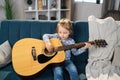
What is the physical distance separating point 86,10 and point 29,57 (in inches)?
114

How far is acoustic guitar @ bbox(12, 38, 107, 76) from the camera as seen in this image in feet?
5.85

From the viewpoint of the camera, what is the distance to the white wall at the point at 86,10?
14.3ft

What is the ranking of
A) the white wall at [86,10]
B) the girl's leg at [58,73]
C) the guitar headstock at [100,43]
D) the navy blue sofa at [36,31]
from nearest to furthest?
the girl's leg at [58,73] < the guitar headstock at [100,43] < the navy blue sofa at [36,31] < the white wall at [86,10]

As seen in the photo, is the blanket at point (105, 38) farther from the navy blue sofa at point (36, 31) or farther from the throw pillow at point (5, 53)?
the throw pillow at point (5, 53)

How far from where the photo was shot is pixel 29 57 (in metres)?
1.84

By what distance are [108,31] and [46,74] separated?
2.70 ft

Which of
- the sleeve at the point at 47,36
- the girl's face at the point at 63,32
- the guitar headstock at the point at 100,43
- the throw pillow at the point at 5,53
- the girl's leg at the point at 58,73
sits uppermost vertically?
the girl's face at the point at 63,32

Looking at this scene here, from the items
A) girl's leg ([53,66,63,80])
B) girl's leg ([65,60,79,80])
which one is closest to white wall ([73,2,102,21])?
girl's leg ([65,60,79,80])

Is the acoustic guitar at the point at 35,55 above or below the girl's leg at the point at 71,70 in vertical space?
above

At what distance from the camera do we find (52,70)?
1.89m

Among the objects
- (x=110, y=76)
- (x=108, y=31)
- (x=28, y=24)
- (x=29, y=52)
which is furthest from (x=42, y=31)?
(x=110, y=76)

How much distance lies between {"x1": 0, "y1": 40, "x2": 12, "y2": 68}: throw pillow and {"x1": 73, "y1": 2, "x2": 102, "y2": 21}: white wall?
8.95ft

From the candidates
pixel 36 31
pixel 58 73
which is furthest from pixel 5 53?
pixel 58 73

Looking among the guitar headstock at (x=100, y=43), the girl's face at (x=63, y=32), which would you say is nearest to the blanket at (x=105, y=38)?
the guitar headstock at (x=100, y=43)
